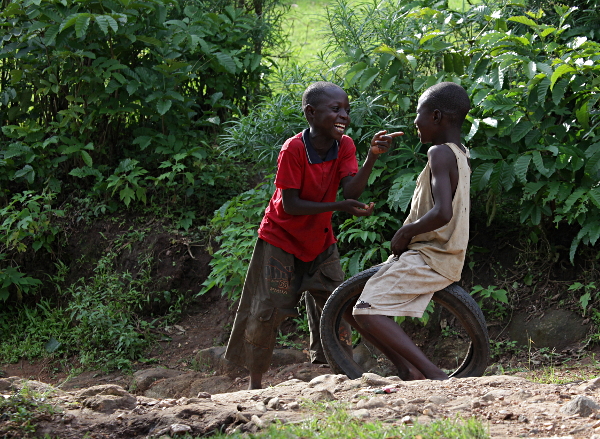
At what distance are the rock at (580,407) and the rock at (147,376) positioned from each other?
3150mm

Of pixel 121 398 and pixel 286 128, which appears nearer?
pixel 121 398

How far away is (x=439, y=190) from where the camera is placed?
3.23 m

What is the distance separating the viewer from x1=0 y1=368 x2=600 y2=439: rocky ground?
261 cm

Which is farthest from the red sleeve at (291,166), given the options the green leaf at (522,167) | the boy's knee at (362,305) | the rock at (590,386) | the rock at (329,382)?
the rock at (590,386)

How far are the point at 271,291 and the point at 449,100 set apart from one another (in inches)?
58.2

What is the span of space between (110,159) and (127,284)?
1570 mm

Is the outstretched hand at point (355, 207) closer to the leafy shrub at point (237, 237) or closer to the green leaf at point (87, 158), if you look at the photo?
the leafy shrub at point (237, 237)

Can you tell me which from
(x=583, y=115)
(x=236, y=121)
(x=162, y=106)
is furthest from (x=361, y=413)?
(x=162, y=106)

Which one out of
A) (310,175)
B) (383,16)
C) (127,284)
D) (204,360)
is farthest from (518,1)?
(127,284)

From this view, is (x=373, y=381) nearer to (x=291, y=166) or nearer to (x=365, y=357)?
(x=291, y=166)

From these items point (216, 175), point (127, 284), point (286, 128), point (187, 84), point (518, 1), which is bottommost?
point (127, 284)

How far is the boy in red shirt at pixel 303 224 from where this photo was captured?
3623 mm

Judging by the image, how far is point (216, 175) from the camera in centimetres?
636

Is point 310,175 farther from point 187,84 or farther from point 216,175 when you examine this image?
point 187,84
